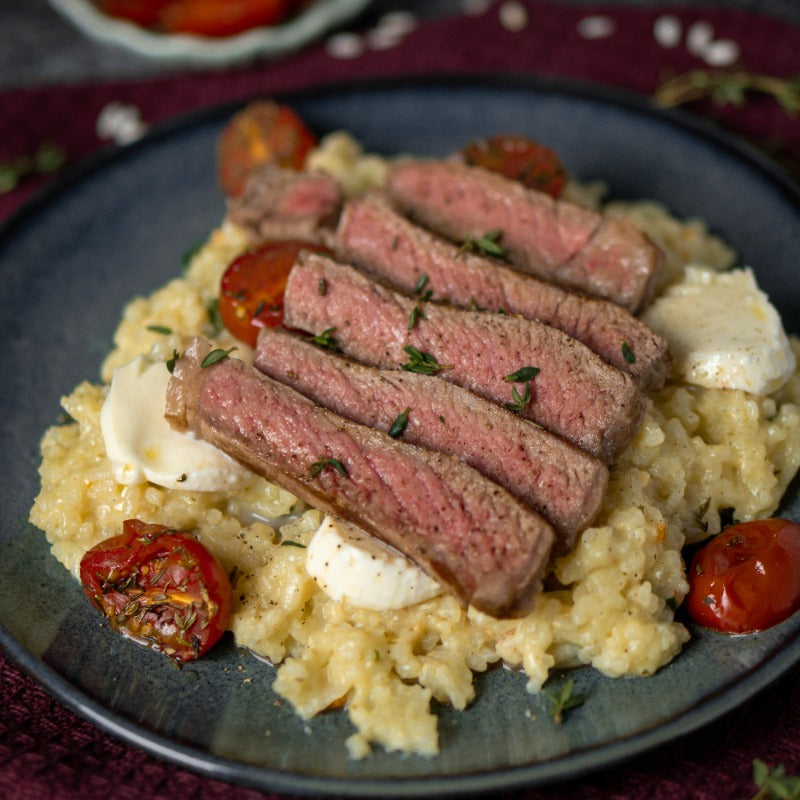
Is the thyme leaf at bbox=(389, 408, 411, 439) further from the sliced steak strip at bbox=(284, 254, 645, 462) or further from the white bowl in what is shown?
the white bowl

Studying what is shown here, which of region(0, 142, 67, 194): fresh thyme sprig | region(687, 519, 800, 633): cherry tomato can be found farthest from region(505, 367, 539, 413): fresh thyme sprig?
region(0, 142, 67, 194): fresh thyme sprig

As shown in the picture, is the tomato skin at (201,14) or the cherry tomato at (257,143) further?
the tomato skin at (201,14)

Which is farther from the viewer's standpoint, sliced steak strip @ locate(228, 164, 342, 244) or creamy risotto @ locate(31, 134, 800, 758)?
sliced steak strip @ locate(228, 164, 342, 244)

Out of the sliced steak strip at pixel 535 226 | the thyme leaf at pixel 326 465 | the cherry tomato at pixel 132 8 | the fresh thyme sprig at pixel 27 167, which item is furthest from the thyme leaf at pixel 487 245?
the cherry tomato at pixel 132 8

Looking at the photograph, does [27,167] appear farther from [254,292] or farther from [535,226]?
[535,226]

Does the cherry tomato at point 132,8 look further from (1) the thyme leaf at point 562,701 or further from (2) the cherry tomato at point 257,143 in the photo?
(1) the thyme leaf at point 562,701

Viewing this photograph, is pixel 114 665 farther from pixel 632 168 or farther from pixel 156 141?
pixel 632 168
